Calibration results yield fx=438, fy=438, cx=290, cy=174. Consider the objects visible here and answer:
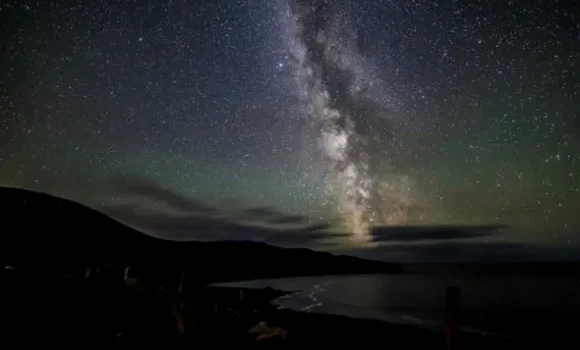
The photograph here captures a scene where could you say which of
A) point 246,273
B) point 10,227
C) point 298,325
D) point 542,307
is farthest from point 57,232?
point 246,273

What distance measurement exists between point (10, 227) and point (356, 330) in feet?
143

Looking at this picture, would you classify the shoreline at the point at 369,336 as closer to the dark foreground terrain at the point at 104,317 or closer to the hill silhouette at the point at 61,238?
the dark foreground terrain at the point at 104,317

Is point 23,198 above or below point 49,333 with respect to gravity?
above

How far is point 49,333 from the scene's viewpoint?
397 inches

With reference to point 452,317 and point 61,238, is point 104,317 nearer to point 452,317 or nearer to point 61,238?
point 452,317

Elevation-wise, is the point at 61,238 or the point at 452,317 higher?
the point at 61,238

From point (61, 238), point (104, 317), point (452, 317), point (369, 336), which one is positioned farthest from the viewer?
point (61, 238)

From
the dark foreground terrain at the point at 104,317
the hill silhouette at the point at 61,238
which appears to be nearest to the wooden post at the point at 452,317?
the dark foreground terrain at the point at 104,317

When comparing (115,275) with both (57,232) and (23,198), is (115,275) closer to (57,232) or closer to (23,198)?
(57,232)

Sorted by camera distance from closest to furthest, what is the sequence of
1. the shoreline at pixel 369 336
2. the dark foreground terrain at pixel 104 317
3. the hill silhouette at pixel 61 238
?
the dark foreground terrain at pixel 104 317 → the shoreline at pixel 369 336 → the hill silhouette at pixel 61 238

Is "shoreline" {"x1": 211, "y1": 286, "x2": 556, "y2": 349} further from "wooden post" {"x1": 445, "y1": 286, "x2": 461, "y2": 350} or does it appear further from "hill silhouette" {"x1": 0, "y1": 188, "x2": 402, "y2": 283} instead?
"hill silhouette" {"x1": 0, "y1": 188, "x2": 402, "y2": 283}

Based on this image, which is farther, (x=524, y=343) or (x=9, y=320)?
(x=524, y=343)

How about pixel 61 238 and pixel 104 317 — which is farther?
pixel 61 238

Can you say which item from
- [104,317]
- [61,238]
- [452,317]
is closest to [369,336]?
[104,317]
